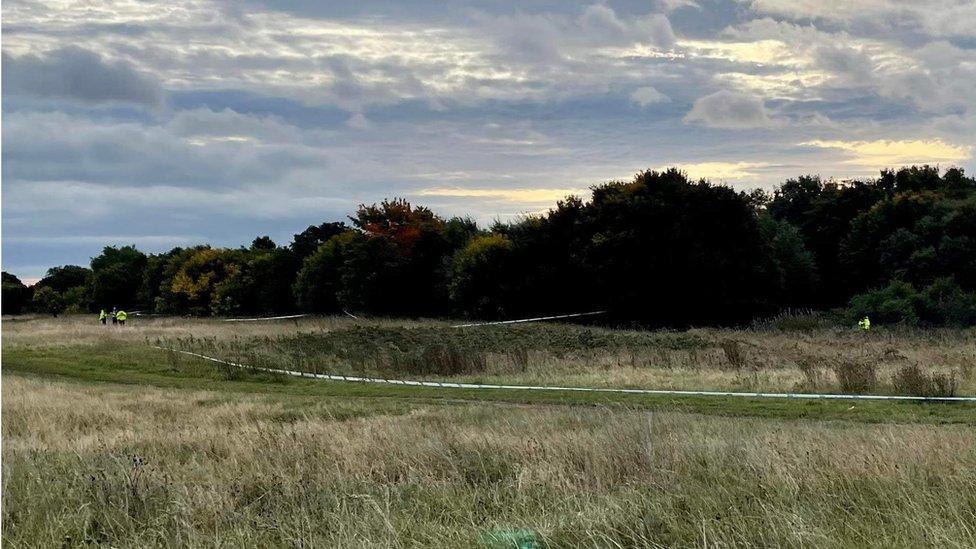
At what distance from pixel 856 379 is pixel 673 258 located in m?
35.4

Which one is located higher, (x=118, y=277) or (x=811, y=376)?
(x=118, y=277)

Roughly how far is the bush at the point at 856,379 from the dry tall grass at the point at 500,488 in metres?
9.84

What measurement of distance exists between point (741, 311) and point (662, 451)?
5062cm

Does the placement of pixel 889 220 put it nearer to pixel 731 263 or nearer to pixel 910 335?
pixel 731 263

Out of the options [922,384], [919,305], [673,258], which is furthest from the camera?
[673,258]

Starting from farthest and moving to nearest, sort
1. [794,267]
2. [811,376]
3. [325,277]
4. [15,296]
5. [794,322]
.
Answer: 1. [15,296]
2. [325,277]
3. [794,267]
4. [794,322]
5. [811,376]

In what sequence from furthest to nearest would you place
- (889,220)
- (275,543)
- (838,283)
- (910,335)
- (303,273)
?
(303,273) < (838,283) < (889,220) < (910,335) < (275,543)

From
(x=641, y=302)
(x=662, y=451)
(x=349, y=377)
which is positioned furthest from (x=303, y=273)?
(x=662, y=451)

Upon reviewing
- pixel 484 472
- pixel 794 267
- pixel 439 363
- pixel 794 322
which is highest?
pixel 794 267

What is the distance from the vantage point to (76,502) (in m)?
8.79

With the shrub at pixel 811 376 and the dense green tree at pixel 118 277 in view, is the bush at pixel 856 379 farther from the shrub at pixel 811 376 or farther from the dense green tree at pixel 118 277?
the dense green tree at pixel 118 277

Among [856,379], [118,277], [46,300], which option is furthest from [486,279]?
[118,277]

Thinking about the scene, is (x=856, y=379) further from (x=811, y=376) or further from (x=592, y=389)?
(x=592, y=389)

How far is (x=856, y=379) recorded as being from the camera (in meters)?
23.4
